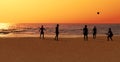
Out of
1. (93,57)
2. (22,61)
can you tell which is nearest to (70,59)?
(93,57)

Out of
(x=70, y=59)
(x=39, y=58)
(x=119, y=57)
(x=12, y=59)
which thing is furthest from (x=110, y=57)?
(x=12, y=59)

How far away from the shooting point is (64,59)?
63.3 ft

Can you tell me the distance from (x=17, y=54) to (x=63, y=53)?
10.1ft

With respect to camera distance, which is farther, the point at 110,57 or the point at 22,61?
the point at 110,57

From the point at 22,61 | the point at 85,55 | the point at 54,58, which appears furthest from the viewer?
the point at 85,55

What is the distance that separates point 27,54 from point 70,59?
3570mm

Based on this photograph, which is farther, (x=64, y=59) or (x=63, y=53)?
(x=63, y=53)

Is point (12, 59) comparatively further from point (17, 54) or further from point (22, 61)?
point (17, 54)

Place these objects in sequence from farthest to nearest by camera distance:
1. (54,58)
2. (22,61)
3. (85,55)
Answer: (85,55) → (54,58) → (22,61)

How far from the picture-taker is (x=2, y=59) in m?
19.2

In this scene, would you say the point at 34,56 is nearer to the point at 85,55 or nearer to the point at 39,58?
the point at 39,58

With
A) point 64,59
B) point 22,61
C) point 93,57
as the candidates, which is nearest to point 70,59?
point 64,59

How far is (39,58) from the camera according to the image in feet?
64.8

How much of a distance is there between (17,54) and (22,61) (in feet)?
10.1
